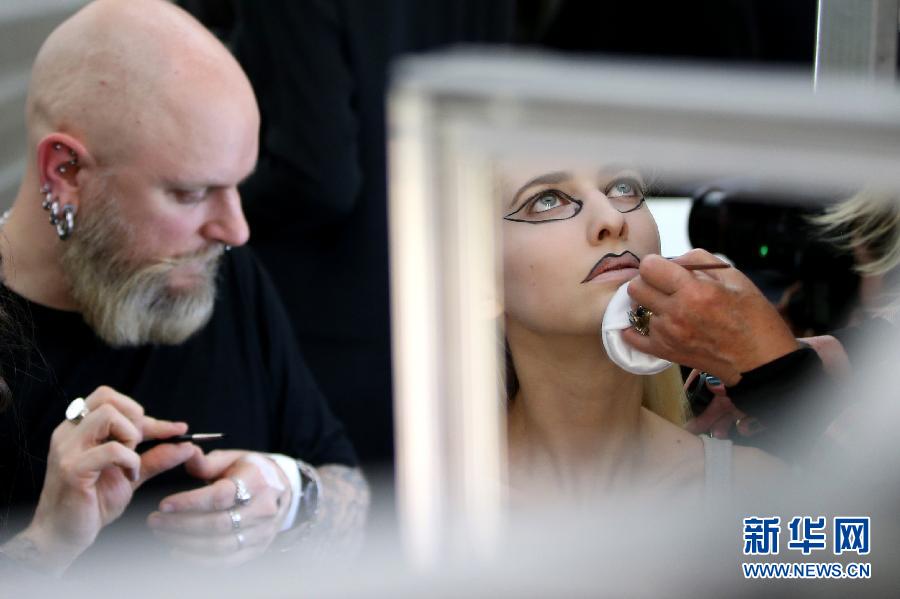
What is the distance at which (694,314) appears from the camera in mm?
949

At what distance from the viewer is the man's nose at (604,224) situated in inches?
38.2

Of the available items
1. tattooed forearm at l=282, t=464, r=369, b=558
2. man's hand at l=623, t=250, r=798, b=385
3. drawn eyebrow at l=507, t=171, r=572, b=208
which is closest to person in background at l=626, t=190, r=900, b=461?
man's hand at l=623, t=250, r=798, b=385

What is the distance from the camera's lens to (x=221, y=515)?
3.76 feet

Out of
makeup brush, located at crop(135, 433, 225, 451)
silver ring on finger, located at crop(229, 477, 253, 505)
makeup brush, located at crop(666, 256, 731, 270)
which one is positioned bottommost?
silver ring on finger, located at crop(229, 477, 253, 505)

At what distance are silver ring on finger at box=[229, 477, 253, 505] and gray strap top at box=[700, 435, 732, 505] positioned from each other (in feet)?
1.63

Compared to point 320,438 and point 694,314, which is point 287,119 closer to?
point 320,438

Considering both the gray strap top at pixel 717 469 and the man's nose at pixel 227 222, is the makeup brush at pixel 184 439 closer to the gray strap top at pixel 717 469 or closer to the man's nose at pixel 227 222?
the man's nose at pixel 227 222

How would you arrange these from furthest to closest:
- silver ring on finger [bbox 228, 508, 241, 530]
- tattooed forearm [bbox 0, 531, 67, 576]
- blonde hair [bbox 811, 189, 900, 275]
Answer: silver ring on finger [bbox 228, 508, 241, 530] → tattooed forearm [bbox 0, 531, 67, 576] → blonde hair [bbox 811, 189, 900, 275]

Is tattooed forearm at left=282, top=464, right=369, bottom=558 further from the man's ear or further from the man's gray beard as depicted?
the man's ear

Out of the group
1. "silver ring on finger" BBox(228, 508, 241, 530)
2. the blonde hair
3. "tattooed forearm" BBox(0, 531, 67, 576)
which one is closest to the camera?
the blonde hair

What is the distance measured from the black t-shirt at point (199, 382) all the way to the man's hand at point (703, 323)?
1.60 ft

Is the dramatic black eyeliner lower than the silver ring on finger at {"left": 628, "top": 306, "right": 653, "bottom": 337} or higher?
higher

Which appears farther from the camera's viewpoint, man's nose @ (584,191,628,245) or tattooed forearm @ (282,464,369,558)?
tattooed forearm @ (282,464,369,558)

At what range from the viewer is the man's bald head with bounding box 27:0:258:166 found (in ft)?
3.50
